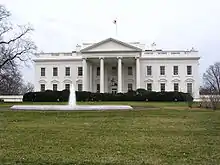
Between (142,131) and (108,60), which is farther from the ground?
(108,60)

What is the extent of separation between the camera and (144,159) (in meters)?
7.70

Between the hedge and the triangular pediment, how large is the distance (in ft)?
35.6

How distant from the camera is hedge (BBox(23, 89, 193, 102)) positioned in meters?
50.4

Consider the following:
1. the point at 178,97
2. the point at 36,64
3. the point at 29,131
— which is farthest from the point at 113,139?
the point at 36,64

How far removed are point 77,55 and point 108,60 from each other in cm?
726

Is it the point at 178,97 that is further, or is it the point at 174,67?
the point at 174,67

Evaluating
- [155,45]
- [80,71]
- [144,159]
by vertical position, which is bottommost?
[144,159]

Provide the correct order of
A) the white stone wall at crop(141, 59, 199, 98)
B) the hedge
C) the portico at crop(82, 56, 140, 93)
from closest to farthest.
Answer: the hedge, the portico at crop(82, 56, 140, 93), the white stone wall at crop(141, 59, 199, 98)

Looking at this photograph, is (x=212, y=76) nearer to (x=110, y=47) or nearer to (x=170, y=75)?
(x=170, y=75)

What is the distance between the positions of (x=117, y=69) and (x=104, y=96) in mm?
14756

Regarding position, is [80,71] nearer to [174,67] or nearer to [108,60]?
[108,60]

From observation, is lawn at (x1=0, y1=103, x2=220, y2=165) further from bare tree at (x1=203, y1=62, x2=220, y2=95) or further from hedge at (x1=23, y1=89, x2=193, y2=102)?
bare tree at (x1=203, y1=62, x2=220, y2=95)

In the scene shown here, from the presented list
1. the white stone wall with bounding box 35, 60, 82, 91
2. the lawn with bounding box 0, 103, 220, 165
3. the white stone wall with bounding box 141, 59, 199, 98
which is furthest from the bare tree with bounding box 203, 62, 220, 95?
the lawn with bounding box 0, 103, 220, 165

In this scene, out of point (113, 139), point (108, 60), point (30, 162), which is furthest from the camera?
point (108, 60)
